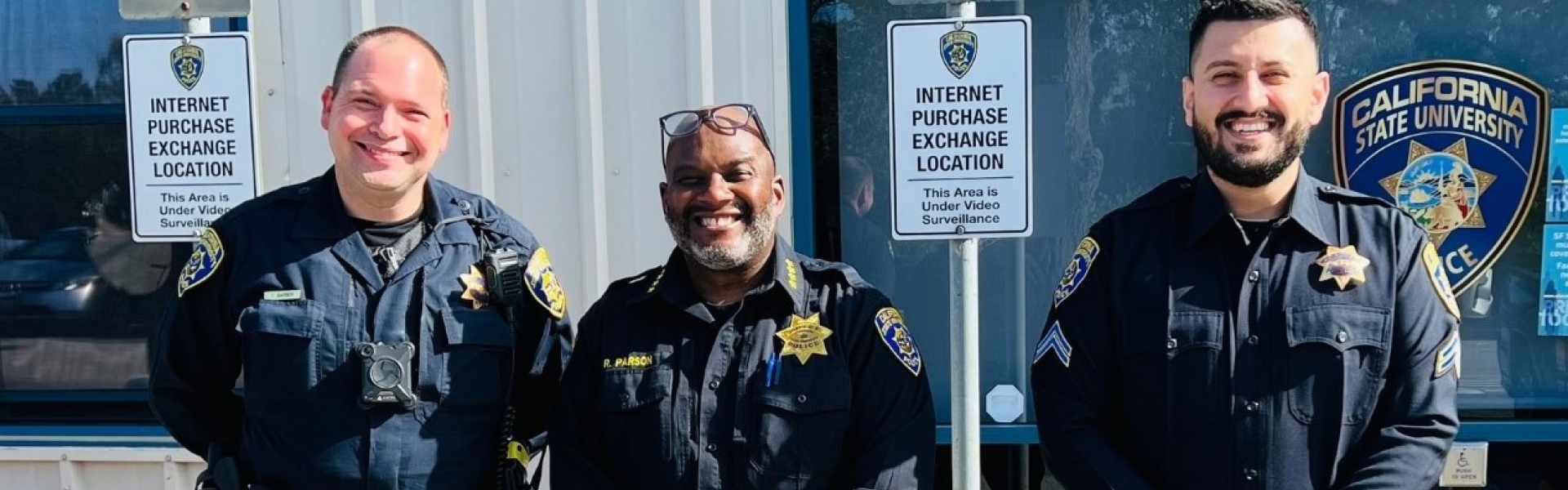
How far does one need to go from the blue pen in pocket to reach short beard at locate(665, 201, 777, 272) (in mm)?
190

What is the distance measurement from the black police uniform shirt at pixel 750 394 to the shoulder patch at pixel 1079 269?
0.31 metres

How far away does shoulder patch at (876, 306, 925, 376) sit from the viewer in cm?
247

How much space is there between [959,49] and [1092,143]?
3.57 ft

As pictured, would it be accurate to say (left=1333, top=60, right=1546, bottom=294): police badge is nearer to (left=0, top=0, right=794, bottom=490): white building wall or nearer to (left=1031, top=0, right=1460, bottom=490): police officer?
(left=1031, top=0, right=1460, bottom=490): police officer

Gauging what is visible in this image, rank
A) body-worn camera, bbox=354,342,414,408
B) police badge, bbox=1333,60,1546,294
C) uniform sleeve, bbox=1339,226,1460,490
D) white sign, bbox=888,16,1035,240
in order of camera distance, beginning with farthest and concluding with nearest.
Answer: police badge, bbox=1333,60,1546,294, white sign, bbox=888,16,1035,240, body-worn camera, bbox=354,342,414,408, uniform sleeve, bbox=1339,226,1460,490

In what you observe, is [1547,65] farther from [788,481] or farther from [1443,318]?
[788,481]

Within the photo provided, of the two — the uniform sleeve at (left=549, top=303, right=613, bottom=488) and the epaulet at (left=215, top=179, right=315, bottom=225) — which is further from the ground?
the epaulet at (left=215, top=179, right=315, bottom=225)

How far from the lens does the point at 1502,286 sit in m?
3.67

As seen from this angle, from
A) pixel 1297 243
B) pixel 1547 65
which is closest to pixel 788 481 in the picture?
pixel 1297 243

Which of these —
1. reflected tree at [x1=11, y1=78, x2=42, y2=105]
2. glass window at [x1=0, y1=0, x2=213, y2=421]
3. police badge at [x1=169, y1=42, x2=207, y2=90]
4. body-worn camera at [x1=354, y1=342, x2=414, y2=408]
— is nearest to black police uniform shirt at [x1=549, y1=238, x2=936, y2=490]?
body-worn camera at [x1=354, y1=342, x2=414, y2=408]

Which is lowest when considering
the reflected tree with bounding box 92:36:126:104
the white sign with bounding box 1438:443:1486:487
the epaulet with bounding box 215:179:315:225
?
the white sign with bounding box 1438:443:1486:487

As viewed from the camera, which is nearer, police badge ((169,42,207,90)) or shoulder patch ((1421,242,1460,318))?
shoulder patch ((1421,242,1460,318))

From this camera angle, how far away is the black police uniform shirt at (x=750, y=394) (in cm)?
238

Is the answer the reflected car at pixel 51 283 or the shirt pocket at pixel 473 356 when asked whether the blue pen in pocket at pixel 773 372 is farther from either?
the reflected car at pixel 51 283
